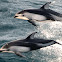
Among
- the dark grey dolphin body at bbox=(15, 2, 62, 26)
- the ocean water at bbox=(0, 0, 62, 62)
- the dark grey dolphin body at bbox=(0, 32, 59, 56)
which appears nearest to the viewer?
the dark grey dolphin body at bbox=(0, 32, 59, 56)

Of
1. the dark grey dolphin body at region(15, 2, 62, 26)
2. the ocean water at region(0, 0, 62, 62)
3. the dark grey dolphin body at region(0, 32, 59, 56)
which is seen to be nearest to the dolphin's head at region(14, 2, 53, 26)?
the dark grey dolphin body at region(15, 2, 62, 26)

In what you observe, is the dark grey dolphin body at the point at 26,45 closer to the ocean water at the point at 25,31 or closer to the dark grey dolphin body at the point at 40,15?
the ocean water at the point at 25,31

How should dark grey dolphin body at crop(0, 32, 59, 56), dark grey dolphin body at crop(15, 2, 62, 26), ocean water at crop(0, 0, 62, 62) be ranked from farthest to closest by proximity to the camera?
dark grey dolphin body at crop(15, 2, 62, 26) < ocean water at crop(0, 0, 62, 62) < dark grey dolphin body at crop(0, 32, 59, 56)

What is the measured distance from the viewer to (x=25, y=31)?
14164mm

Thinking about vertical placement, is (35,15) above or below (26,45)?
above

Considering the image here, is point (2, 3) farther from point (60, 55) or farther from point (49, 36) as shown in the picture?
point (60, 55)

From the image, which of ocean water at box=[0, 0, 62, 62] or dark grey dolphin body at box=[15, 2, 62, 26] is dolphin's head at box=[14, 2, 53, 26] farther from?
ocean water at box=[0, 0, 62, 62]

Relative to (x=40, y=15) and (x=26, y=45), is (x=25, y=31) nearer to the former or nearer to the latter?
(x=40, y=15)

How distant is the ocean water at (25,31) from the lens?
1012cm

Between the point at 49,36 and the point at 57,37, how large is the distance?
19.4 inches

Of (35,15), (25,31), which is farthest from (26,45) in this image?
(25,31)

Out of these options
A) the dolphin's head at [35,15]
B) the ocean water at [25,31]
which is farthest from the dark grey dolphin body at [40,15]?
the ocean water at [25,31]

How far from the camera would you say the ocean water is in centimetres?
1012

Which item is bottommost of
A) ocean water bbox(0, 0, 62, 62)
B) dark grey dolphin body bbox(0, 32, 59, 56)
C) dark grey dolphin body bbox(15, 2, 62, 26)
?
ocean water bbox(0, 0, 62, 62)
